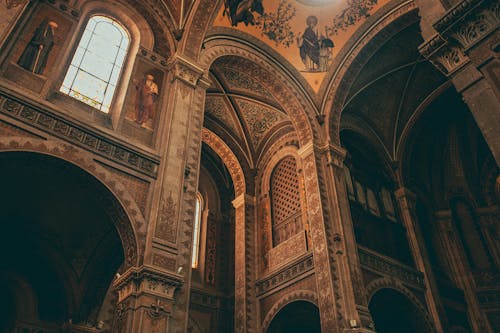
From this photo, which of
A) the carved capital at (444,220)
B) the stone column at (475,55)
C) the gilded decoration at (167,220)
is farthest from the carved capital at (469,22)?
the carved capital at (444,220)

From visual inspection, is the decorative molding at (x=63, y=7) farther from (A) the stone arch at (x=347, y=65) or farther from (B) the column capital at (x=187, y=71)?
(A) the stone arch at (x=347, y=65)

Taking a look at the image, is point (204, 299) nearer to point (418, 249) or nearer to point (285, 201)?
point (285, 201)

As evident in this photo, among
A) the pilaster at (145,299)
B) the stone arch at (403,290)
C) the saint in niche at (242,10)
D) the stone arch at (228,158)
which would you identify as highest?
the saint in niche at (242,10)

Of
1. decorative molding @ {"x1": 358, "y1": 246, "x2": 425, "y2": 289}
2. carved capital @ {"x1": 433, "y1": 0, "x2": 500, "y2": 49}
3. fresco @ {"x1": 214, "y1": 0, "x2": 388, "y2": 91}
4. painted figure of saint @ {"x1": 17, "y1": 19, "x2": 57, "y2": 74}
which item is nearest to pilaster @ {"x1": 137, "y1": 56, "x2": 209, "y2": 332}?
painted figure of saint @ {"x1": 17, "y1": 19, "x2": 57, "y2": 74}

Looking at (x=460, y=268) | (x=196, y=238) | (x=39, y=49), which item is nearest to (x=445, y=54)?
(x=39, y=49)

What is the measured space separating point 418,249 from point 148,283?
10054 millimetres

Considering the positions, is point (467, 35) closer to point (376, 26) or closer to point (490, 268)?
point (376, 26)

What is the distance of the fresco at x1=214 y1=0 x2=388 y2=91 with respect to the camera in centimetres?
1280

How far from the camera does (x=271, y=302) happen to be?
12234 mm

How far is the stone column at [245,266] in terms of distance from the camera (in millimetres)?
12320

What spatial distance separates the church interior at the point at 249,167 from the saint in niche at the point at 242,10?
58 mm

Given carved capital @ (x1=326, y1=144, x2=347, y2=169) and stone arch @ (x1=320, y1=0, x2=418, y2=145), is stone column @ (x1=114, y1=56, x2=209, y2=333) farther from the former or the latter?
stone arch @ (x1=320, y1=0, x2=418, y2=145)

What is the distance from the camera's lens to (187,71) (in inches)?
395

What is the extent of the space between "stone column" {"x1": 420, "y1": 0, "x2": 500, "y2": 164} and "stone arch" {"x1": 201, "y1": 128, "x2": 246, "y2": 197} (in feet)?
30.1
